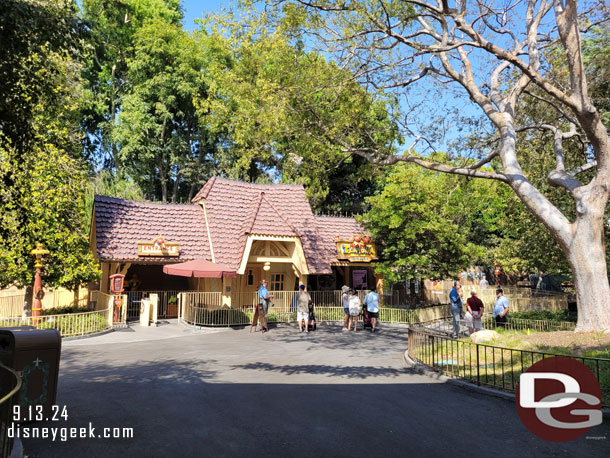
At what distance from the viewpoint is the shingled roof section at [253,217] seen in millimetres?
21562

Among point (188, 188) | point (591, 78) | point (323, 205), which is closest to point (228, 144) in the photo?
point (188, 188)

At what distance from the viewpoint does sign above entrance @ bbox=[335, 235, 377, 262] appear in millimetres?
24375

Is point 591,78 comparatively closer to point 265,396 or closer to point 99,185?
point 265,396

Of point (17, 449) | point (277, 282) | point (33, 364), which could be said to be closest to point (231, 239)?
point (277, 282)

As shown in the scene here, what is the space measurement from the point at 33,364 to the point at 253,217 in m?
15.5

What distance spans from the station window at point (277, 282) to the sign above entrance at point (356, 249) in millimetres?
3663

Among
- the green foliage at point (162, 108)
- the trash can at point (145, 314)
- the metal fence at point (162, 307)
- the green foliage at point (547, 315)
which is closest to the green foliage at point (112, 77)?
the green foliage at point (162, 108)

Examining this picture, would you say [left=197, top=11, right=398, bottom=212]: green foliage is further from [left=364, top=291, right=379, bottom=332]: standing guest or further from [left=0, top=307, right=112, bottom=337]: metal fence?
[left=0, top=307, right=112, bottom=337]: metal fence

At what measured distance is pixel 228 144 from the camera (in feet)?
131

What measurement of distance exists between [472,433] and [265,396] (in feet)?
11.7

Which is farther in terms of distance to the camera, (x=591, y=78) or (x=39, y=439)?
(x=591, y=78)

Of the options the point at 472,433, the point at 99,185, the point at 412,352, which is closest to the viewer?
the point at 472,433

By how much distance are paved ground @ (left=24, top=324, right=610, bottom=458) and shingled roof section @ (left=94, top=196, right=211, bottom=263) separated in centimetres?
820

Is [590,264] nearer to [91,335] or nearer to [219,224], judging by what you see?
[91,335]
